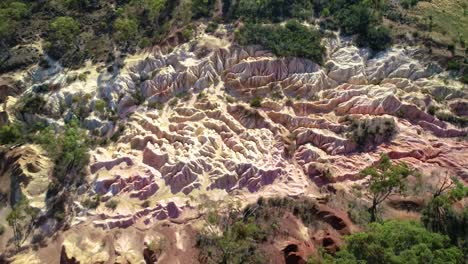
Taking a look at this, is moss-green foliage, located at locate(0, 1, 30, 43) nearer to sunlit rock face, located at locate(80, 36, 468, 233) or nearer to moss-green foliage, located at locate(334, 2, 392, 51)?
sunlit rock face, located at locate(80, 36, 468, 233)

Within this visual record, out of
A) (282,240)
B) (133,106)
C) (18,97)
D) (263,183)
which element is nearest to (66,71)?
(18,97)

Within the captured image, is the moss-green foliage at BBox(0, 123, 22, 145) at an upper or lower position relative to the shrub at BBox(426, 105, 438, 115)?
lower

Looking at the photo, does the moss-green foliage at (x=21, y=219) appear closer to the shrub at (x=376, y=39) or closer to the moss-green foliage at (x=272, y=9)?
the moss-green foliage at (x=272, y=9)

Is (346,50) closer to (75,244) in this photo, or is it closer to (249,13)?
(249,13)

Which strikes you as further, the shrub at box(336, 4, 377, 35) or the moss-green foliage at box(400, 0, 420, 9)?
the moss-green foliage at box(400, 0, 420, 9)

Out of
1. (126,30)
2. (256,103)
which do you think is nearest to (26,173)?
(126,30)

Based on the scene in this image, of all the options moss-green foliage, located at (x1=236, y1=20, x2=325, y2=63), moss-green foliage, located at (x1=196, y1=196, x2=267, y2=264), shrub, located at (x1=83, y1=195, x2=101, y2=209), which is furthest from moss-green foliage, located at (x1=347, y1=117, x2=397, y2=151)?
shrub, located at (x1=83, y1=195, x2=101, y2=209)

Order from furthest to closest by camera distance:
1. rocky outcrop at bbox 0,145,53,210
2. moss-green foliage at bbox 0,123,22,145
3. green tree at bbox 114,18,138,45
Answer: green tree at bbox 114,18,138,45, moss-green foliage at bbox 0,123,22,145, rocky outcrop at bbox 0,145,53,210
